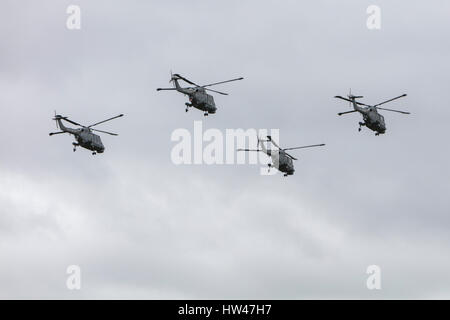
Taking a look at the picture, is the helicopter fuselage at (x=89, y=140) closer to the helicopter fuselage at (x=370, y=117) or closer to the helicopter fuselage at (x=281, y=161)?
the helicopter fuselage at (x=281, y=161)

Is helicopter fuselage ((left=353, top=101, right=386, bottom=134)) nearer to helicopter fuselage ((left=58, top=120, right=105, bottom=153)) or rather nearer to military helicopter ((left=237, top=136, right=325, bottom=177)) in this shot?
military helicopter ((left=237, top=136, right=325, bottom=177))

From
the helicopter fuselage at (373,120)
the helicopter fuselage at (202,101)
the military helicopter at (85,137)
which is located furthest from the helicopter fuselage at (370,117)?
the military helicopter at (85,137)

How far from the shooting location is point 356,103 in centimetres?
18238

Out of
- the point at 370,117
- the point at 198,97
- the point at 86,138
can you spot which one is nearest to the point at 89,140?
the point at 86,138

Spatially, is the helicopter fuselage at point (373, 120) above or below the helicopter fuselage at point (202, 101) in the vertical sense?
below

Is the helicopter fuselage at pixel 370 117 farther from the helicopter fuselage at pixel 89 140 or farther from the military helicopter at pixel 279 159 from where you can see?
the helicopter fuselage at pixel 89 140

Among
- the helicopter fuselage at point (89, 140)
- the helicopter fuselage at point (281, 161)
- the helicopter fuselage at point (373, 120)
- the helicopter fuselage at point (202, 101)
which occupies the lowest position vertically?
the helicopter fuselage at point (281, 161)

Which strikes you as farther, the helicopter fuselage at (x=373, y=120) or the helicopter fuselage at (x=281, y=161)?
the helicopter fuselage at (x=281, y=161)

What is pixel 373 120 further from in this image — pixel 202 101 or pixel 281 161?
pixel 202 101

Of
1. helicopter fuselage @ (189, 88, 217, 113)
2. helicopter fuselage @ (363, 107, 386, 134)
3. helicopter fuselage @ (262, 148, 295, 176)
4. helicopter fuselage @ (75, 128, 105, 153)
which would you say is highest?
helicopter fuselage @ (189, 88, 217, 113)

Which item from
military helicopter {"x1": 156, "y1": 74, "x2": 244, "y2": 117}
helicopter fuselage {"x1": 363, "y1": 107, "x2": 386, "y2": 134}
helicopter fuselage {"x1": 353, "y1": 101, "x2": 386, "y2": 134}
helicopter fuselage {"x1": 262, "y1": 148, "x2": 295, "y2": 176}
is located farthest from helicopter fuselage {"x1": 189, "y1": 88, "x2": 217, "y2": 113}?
helicopter fuselage {"x1": 363, "y1": 107, "x2": 386, "y2": 134}

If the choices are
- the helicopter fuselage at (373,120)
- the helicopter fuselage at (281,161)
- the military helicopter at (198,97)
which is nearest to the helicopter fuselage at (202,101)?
the military helicopter at (198,97)
